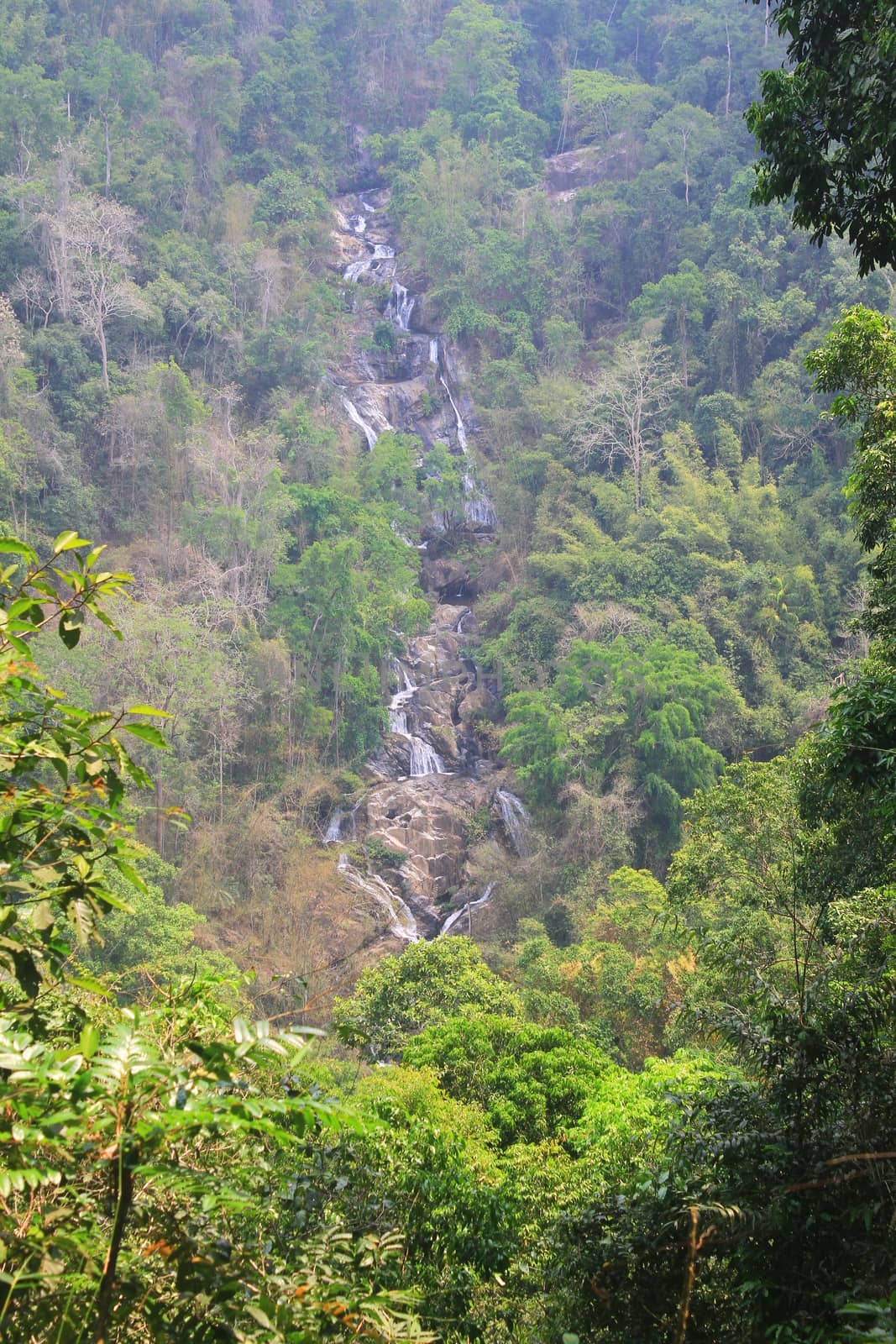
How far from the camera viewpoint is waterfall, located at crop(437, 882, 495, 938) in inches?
754

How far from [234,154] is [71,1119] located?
1538 inches

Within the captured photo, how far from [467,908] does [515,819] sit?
1967 millimetres

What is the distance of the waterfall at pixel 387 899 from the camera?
19.4 meters

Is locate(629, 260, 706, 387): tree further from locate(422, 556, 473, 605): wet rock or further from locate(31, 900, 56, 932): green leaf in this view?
locate(31, 900, 56, 932): green leaf

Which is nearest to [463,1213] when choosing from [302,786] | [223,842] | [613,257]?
[223,842]

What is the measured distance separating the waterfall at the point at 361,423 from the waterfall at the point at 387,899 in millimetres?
14079

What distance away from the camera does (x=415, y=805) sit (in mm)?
21781

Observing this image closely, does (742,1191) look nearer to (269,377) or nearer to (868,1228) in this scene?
(868,1228)

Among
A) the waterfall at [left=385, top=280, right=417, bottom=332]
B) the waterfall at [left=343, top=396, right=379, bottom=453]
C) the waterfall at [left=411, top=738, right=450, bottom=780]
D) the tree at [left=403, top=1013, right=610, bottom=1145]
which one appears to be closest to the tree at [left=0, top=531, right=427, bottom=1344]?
the tree at [left=403, top=1013, right=610, bottom=1145]

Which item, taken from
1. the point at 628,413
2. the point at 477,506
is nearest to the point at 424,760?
the point at 477,506

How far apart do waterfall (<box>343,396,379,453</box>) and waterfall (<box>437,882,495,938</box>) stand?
593 inches

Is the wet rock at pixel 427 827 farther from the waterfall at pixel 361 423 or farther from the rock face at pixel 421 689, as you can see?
the waterfall at pixel 361 423

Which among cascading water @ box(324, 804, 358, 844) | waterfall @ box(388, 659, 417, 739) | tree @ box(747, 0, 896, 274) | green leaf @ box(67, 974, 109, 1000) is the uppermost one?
tree @ box(747, 0, 896, 274)

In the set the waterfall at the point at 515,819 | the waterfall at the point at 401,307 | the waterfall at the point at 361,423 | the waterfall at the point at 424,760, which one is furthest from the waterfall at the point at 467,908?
A: the waterfall at the point at 401,307
